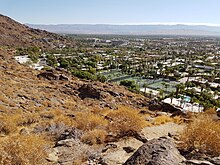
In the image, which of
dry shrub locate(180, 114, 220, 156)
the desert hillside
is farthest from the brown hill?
dry shrub locate(180, 114, 220, 156)

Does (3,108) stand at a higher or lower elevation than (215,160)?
lower

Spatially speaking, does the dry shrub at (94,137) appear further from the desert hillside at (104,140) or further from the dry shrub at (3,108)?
the dry shrub at (3,108)

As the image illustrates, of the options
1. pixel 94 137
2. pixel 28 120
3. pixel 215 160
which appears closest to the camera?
pixel 215 160

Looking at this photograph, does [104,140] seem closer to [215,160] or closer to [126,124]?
[126,124]

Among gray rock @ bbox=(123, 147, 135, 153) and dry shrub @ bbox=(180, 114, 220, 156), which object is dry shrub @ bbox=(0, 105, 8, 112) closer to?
gray rock @ bbox=(123, 147, 135, 153)

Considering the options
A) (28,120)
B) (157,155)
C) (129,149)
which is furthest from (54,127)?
(157,155)

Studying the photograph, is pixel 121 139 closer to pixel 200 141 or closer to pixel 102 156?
pixel 102 156
